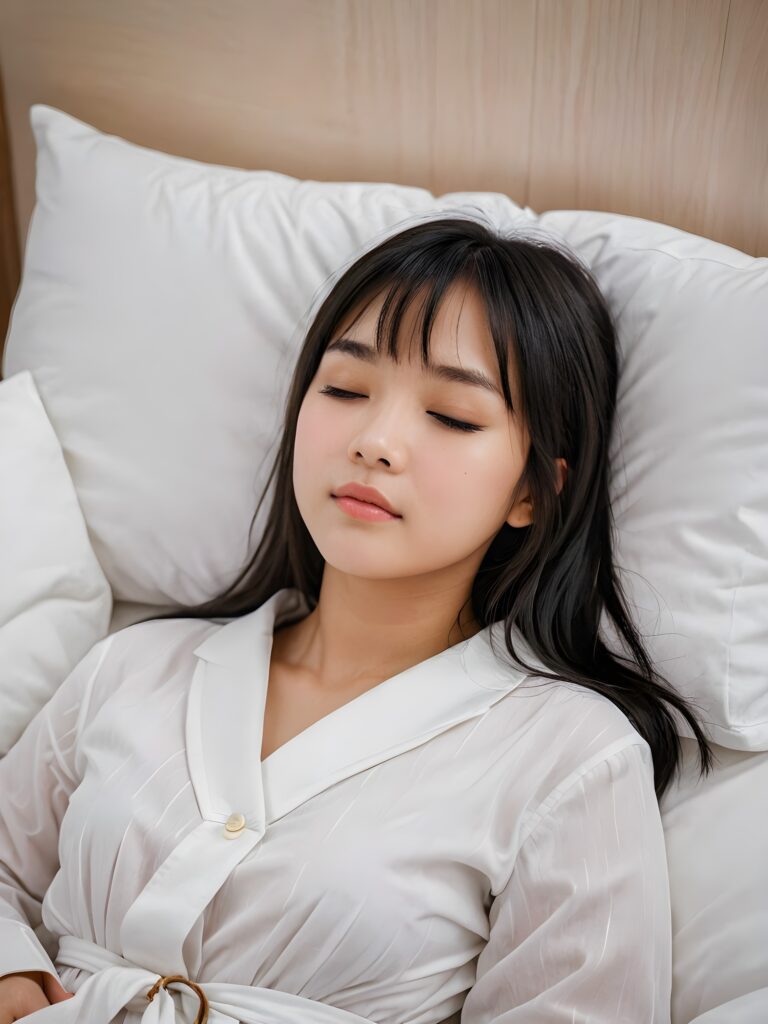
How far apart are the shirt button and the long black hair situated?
34cm

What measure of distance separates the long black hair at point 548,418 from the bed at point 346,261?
0.03 metres

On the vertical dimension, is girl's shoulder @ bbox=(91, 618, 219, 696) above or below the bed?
below

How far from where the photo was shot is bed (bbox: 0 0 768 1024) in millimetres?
1112

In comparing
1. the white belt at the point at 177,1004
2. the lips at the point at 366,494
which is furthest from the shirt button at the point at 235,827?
the lips at the point at 366,494

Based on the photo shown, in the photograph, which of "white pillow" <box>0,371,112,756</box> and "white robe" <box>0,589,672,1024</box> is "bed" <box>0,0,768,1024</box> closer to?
"white pillow" <box>0,371,112,756</box>

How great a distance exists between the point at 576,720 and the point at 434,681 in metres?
0.15

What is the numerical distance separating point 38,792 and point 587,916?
631 mm

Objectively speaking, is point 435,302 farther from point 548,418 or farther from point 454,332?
point 548,418

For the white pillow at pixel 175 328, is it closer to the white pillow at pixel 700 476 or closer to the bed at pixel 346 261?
the bed at pixel 346 261

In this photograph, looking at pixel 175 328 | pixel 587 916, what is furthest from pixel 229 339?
pixel 587 916

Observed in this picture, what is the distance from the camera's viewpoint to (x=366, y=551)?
1.04 m

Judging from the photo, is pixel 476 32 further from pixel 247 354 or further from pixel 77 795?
pixel 77 795

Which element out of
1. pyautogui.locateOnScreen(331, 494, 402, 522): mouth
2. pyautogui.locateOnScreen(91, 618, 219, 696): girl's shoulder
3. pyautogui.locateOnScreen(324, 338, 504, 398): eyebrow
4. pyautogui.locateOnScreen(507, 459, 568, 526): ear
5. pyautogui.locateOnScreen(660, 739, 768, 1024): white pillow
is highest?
pyautogui.locateOnScreen(324, 338, 504, 398): eyebrow

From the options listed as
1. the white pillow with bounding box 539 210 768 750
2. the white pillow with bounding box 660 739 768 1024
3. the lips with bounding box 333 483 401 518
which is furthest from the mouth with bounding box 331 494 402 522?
the white pillow with bounding box 660 739 768 1024
